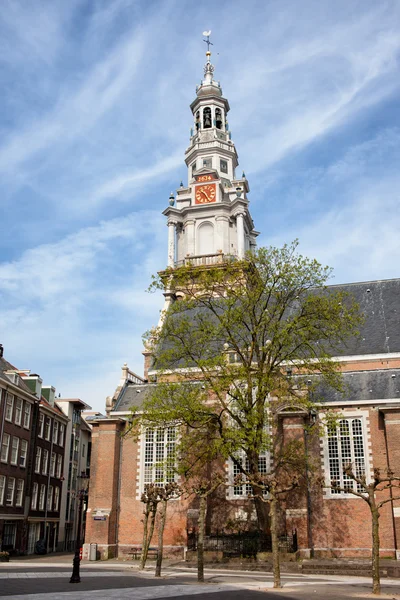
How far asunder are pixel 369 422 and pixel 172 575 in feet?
46.0

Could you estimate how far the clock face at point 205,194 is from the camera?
55.9m

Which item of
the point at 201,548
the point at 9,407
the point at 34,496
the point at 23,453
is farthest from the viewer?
the point at 34,496

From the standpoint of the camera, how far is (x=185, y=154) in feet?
198

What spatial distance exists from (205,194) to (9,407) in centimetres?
2637

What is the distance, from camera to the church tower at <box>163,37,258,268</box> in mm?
54062

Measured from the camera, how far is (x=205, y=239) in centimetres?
5481

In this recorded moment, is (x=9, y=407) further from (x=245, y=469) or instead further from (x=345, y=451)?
(x=345, y=451)

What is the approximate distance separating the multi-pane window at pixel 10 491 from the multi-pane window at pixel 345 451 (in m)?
23.5

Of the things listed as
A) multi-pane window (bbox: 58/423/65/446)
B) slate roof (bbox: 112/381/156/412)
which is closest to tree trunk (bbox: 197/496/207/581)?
slate roof (bbox: 112/381/156/412)

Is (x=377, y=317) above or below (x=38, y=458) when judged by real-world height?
above

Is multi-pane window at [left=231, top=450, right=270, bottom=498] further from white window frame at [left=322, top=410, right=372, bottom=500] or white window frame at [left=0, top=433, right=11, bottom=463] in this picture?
white window frame at [left=0, top=433, right=11, bottom=463]

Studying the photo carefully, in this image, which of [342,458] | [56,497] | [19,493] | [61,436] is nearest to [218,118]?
[61,436]

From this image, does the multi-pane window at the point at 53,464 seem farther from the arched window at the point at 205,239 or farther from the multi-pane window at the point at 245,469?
the multi-pane window at the point at 245,469

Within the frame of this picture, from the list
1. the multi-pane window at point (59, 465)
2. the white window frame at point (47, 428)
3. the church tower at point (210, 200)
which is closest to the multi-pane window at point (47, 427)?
the white window frame at point (47, 428)
